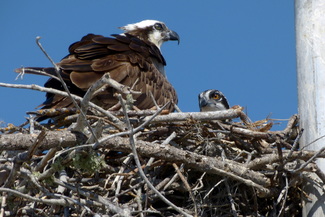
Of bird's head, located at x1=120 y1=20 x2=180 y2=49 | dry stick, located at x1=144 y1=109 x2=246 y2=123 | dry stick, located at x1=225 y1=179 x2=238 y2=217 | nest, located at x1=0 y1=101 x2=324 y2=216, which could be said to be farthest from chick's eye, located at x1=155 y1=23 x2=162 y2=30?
dry stick, located at x1=225 y1=179 x2=238 y2=217

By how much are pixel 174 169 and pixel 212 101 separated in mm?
2177

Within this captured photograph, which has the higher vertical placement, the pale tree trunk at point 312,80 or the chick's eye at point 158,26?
the chick's eye at point 158,26

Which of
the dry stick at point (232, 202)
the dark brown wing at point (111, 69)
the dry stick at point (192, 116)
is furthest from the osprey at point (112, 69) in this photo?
the dry stick at point (232, 202)

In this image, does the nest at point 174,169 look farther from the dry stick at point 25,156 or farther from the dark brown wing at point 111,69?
the dark brown wing at point 111,69

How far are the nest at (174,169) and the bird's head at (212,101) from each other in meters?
1.47

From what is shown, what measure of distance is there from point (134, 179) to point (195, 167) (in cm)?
54

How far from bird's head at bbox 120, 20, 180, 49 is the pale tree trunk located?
4199mm

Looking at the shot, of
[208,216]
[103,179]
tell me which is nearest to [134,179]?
[103,179]

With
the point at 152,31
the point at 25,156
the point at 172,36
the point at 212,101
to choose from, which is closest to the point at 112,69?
the point at 212,101

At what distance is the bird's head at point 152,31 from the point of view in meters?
8.89

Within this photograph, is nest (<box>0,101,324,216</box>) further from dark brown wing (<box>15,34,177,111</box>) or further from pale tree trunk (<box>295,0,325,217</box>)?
dark brown wing (<box>15,34,177,111</box>)

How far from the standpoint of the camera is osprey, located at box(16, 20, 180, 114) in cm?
607

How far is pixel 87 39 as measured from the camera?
665cm

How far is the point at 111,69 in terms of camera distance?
630 centimetres
